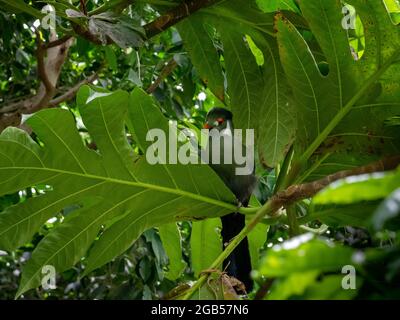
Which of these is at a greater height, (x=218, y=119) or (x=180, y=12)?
(x=180, y=12)

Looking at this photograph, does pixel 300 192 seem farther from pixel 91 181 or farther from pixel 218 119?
pixel 218 119

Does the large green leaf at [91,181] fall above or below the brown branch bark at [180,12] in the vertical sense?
below

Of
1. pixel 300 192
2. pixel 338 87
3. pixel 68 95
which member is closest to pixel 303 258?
pixel 300 192

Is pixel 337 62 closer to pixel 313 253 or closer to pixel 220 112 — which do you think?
pixel 220 112

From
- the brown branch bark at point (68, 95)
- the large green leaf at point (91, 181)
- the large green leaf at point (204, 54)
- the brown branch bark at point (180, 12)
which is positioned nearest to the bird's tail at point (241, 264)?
the large green leaf at point (91, 181)

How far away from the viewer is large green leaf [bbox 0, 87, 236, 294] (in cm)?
141

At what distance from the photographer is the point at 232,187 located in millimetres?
1877

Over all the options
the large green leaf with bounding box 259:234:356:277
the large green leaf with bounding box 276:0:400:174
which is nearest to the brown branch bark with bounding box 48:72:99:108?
the large green leaf with bounding box 276:0:400:174

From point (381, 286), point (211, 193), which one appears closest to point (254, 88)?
point (211, 193)

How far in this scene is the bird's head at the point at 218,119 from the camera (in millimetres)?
2076

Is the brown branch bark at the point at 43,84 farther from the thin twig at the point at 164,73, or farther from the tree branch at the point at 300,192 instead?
the tree branch at the point at 300,192

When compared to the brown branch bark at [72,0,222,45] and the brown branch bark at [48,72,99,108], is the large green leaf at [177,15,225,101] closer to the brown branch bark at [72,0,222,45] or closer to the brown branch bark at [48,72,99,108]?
the brown branch bark at [72,0,222,45]

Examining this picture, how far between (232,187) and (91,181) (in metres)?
0.55

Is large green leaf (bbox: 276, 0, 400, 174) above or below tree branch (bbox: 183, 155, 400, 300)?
above
